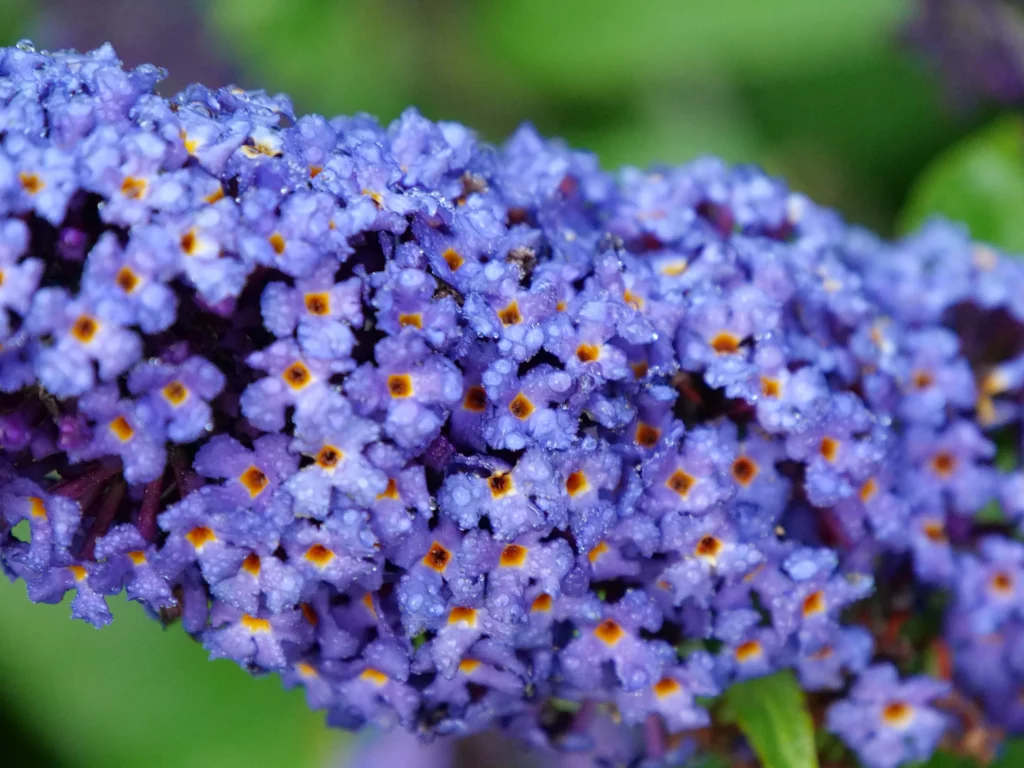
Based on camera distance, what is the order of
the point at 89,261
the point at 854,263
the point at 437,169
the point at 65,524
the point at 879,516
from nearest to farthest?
the point at 89,261
the point at 65,524
the point at 437,169
the point at 879,516
the point at 854,263

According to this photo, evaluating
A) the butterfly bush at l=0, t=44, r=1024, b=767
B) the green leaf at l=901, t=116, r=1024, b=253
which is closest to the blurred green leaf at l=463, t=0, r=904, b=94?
the green leaf at l=901, t=116, r=1024, b=253

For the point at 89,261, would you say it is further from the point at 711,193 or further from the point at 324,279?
the point at 711,193

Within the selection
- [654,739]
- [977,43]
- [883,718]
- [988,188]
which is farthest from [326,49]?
[883,718]

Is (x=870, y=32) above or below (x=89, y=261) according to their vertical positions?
above

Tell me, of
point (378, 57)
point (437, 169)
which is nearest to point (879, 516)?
point (437, 169)

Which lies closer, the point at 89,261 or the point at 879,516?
the point at 89,261

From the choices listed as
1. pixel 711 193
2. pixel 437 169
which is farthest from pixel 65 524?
pixel 711 193

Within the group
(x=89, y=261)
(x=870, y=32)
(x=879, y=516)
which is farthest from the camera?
(x=870, y=32)

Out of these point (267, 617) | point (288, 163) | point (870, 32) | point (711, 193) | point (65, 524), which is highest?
point (870, 32)

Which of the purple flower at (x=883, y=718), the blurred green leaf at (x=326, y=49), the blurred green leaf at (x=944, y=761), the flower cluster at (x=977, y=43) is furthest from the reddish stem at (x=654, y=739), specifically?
the blurred green leaf at (x=326, y=49)
